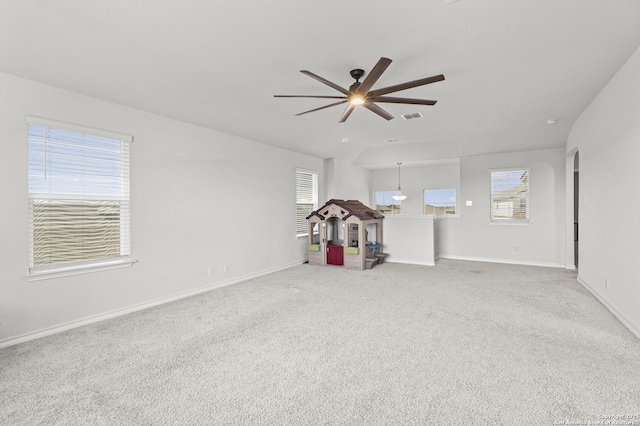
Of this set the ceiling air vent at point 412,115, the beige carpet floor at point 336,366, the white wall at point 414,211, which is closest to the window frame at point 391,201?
the white wall at point 414,211

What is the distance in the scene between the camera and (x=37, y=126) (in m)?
2.97

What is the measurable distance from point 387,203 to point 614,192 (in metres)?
6.10

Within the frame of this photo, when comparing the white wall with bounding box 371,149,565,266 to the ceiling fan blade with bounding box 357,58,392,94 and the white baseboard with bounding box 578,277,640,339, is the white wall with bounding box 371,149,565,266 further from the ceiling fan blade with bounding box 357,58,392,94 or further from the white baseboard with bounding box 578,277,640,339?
the ceiling fan blade with bounding box 357,58,392,94

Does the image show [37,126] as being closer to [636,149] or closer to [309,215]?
[309,215]

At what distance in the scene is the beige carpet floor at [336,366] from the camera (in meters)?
1.81

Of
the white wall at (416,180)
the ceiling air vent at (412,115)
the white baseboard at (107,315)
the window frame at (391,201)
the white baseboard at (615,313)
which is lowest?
the white baseboard at (107,315)

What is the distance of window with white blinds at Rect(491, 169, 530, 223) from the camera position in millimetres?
6625

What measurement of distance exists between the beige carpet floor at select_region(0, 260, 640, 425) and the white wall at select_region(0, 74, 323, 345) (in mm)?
350

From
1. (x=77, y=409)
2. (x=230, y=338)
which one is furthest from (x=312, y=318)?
(x=77, y=409)

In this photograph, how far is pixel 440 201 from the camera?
8.45 metres

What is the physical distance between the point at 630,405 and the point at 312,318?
2.54 m

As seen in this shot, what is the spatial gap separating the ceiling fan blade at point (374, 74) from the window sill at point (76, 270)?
11.0ft

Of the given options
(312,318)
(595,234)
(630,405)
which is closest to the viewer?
(630,405)

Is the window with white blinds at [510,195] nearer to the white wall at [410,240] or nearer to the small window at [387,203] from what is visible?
the white wall at [410,240]
